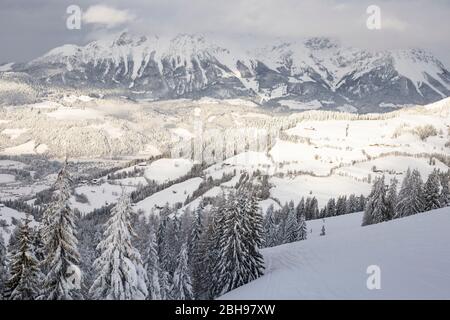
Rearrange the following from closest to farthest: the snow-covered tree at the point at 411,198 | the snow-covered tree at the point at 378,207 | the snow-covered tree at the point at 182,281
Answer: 1. the snow-covered tree at the point at 182,281
2. the snow-covered tree at the point at 411,198
3. the snow-covered tree at the point at 378,207

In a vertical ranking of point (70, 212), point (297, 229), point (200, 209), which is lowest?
point (297, 229)

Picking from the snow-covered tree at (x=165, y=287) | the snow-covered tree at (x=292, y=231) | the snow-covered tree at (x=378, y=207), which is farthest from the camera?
the snow-covered tree at (x=292, y=231)

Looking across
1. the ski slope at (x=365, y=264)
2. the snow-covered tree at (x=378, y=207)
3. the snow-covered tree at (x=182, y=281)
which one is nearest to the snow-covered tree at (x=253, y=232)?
the ski slope at (x=365, y=264)

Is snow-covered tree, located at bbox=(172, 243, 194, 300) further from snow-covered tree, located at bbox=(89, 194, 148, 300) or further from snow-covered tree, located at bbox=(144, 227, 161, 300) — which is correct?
snow-covered tree, located at bbox=(89, 194, 148, 300)

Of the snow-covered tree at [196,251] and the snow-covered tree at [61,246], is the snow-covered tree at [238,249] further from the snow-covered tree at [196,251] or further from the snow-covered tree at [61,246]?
the snow-covered tree at [61,246]
